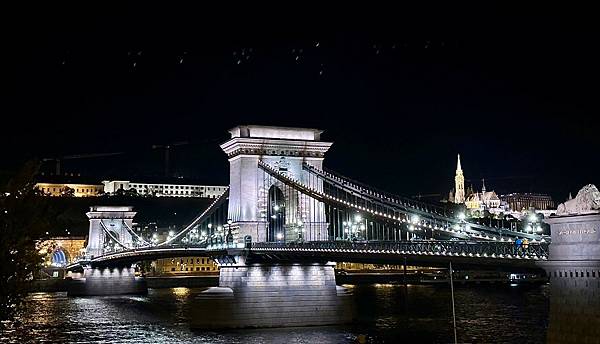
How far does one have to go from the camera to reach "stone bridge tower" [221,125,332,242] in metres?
47.6

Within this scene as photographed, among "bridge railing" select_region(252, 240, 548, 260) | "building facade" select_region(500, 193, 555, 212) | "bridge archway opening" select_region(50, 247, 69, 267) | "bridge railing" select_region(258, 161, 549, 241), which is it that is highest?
"building facade" select_region(500, 193, 555, 212)

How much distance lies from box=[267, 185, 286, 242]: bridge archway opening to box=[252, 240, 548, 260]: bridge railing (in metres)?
8.56

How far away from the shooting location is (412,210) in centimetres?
3609

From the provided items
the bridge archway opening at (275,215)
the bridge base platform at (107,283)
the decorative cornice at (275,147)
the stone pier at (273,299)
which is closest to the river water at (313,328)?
the stone pier at (273,299)

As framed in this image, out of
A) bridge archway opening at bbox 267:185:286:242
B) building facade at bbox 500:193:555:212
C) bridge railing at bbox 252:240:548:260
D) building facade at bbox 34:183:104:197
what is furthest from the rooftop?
building facade at bbox 500:193:555:212

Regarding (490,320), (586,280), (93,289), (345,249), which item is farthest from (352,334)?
(93,289)

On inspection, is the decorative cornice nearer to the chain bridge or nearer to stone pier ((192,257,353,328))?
the chain bridge

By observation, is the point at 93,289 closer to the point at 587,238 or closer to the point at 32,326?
the point at 32,326

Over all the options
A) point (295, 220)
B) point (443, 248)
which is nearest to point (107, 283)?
point (295, 220)

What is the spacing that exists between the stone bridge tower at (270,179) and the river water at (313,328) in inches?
228

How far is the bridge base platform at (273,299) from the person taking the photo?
42.2 metres

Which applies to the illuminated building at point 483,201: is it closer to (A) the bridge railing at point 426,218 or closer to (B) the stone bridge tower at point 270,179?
(B) the stone bridge tower at point 270,179

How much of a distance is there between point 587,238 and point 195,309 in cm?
2541

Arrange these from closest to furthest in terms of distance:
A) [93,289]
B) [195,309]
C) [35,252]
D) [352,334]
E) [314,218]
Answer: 1. [35,252]
2. [352,334]
3. [195,309]
4. [314,218]
5. [93,289]
